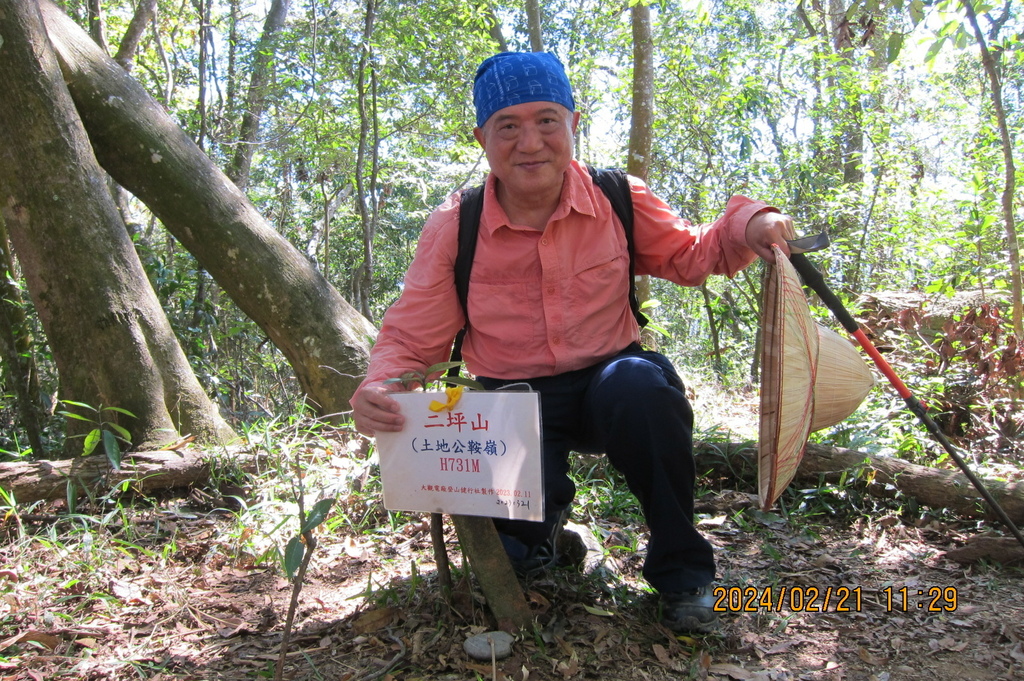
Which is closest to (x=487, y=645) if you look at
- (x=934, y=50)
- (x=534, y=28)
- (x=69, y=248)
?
(x=69, y=248)

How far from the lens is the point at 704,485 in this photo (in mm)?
3188

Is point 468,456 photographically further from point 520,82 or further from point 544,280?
point 520,82

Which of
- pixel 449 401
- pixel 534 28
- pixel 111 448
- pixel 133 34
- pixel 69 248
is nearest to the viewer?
pixel 449 401

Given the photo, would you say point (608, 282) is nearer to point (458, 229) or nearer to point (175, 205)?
point (458, 229)

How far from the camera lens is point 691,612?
1869mm

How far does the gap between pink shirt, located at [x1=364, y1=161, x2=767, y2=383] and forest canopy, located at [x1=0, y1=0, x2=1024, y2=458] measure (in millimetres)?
1586

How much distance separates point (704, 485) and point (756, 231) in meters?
1.62

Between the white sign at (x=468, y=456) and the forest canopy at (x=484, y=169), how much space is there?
1873mm

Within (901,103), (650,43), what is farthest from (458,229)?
(901,103)

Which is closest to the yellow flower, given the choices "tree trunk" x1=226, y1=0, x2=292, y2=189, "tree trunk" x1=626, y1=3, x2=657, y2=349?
"tree trunk" x1=626, y1=3, x2=657, y2=349

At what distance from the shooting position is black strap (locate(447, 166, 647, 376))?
2.14 meters

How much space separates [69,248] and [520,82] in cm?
225

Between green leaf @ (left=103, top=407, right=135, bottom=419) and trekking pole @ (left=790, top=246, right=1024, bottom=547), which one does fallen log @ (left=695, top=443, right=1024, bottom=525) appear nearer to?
trekking pole @ (left=790, top=246, right=1024, bottom=547)

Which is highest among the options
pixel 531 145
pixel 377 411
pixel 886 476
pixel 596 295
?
pixel 531 145
